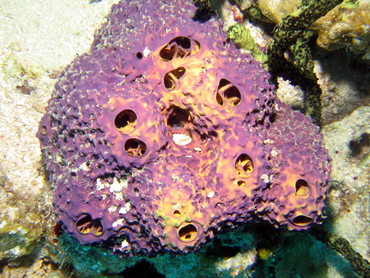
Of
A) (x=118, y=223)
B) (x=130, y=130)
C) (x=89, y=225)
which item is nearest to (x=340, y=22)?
(x=130, y=130)

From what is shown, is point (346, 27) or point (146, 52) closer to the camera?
point (146, 52)

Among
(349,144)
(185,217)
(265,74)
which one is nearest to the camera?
(185,217)

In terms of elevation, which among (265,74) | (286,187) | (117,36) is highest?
(117,36)

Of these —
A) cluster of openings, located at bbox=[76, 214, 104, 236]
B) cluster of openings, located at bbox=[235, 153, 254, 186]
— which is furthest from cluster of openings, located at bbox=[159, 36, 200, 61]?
cluster of openings, located at bbox=[76, 214, 104, 236]

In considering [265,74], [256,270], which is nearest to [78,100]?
[265,74]

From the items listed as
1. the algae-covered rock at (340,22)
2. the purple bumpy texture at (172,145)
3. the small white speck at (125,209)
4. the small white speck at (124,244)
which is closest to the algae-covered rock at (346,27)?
the algae-covered rock at (340,22)

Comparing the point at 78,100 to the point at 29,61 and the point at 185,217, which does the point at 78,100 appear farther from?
the point at 29,61

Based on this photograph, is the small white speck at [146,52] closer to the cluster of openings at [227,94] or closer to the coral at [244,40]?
the cluster of openings at [227,94]

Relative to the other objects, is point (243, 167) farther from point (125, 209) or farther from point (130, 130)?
point (125, 209)
